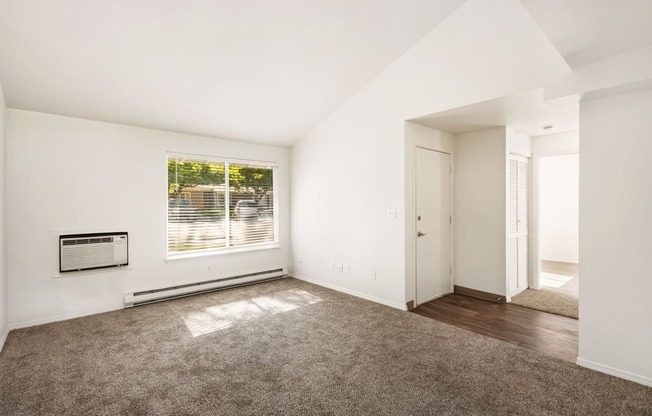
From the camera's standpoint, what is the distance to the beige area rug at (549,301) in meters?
3.92

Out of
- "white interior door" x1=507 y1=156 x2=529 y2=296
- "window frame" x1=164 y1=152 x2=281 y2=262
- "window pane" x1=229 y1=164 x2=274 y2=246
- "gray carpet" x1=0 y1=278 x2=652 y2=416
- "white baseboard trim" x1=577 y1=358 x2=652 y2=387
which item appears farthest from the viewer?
"window pane" x1=229 y1=164 x2=274 y2=246

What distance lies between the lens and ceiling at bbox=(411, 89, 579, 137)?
3266mm

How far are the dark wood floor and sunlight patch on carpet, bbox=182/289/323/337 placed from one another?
1551mm

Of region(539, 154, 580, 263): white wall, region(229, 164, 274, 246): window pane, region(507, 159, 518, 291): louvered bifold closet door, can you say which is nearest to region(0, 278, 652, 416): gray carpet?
region(507, 159, 518, 291): louvered bifold closet door

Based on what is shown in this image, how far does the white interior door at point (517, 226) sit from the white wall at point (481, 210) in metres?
0.15

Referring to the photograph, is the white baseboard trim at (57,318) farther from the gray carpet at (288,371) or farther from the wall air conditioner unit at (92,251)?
the wall air conditioner unit at (92,251)

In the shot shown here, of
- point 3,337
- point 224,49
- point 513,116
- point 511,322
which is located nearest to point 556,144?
point 513,116

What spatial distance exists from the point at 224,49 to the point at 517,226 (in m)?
4.40

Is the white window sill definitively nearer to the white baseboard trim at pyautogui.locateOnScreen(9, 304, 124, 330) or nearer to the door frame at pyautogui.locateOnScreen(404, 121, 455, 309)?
the white baseboard trim at pyautogui.locateOnScreen(9, 304, 124, 330)

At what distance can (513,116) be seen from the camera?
148 inches

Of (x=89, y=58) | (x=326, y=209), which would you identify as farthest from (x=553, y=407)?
(x=89, y=58)

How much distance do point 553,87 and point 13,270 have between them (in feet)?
18.1

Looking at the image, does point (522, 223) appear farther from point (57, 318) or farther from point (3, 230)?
point (3, 230)

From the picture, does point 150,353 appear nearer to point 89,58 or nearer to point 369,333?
point 369,333
